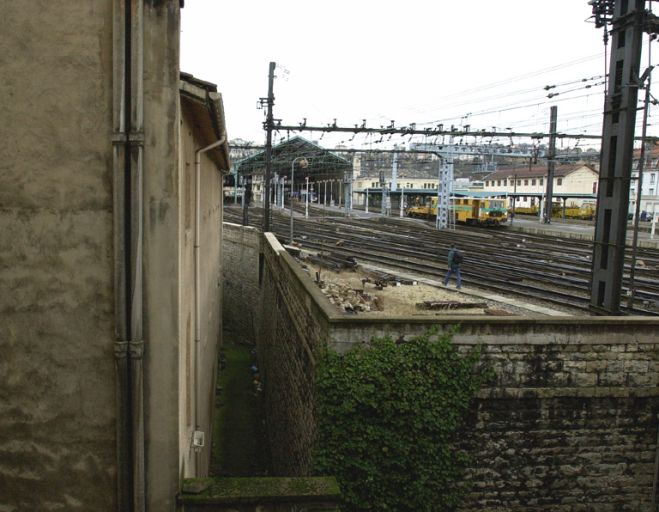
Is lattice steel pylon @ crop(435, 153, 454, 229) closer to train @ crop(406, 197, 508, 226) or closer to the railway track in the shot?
the railway track

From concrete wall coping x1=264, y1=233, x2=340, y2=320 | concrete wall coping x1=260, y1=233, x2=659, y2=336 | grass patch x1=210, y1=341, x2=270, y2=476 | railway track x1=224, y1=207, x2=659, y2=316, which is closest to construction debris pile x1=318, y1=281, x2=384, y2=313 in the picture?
concrete wall coping x1=264, y1=233, x2=340, y2=320

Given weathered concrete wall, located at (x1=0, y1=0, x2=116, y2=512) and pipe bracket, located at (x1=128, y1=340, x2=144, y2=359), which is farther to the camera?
pipe bracket, located at (x1=128, y1=340, x2=144, y2=359)

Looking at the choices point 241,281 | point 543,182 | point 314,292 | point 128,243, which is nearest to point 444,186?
point 241,281

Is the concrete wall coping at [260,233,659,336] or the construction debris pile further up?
the concrete wall coping at [260,233,659,336]

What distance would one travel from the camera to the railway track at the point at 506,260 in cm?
1462

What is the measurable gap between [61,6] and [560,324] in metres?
6.75

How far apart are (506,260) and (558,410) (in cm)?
1455

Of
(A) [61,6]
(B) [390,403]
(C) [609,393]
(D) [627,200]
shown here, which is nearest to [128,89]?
(A) [61,6]

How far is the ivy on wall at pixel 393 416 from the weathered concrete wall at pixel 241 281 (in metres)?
13.4

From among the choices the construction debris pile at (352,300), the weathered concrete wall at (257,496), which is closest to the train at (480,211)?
the construction debris pile at (352,300)

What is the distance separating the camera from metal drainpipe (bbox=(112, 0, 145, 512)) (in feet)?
14.5

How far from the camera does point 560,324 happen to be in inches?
290

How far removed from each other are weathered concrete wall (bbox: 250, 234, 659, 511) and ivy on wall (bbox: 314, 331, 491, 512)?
24 cm

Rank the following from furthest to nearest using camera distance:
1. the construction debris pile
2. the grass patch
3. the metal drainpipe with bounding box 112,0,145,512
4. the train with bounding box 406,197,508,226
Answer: the train with bounding box 406,197,508,226 → the grass patch → the construction debris pile → the metal drainpipe with bounding box 112,0,145,512
